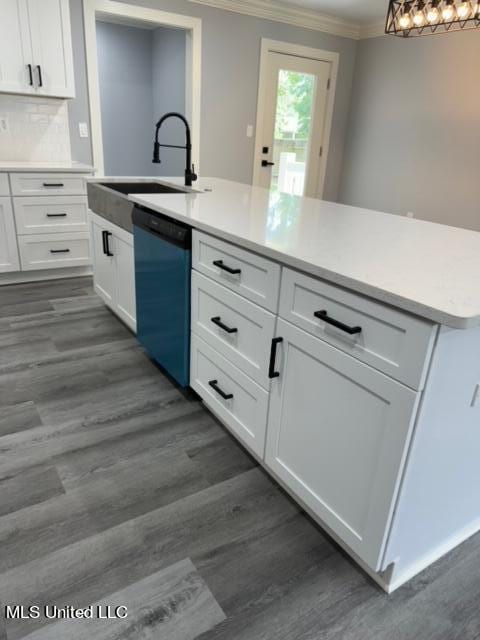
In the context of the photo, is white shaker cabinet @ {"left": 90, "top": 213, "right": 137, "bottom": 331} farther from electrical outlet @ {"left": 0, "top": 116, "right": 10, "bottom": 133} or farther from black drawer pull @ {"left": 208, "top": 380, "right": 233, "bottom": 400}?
electrical outlet @ {"left": 0, "top": 116, "right": 10, "bottom": 133}

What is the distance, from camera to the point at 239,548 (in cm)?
138

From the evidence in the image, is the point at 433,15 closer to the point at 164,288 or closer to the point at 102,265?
the point at 164,288

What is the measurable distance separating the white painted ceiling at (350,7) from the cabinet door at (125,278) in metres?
3.58

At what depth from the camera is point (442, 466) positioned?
3.83 feet

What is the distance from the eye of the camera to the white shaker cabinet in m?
2.47

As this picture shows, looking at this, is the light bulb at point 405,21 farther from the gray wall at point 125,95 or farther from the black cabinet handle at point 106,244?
the gray wall at point 125,95

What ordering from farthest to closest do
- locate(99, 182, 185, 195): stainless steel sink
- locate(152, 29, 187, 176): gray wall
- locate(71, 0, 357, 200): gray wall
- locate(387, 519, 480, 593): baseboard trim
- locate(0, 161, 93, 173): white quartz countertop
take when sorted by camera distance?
1. locate(152, 29, 187, 176): gray wall
2. locate(71, 0, 357, 200): gray wall
3. locate(0, 161, 93, 173): white quartz countertop
4. locate(99, 182, 185, 195): stainless steel sink
5. locate(387, 519, 480, 593): baseboard trim

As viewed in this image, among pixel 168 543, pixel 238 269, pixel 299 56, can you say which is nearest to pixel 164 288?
pixel 238 269

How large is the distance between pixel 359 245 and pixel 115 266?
171cm

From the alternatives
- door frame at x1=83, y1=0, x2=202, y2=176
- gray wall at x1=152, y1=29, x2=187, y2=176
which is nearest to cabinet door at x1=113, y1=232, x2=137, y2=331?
door frame at x1=83, y1=0, x2=202, y2=176

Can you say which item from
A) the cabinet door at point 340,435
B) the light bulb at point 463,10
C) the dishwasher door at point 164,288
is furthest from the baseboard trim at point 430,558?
the light bulb at point 463,10

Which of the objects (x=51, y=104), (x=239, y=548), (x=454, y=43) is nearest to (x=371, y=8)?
(x=454, y=43)

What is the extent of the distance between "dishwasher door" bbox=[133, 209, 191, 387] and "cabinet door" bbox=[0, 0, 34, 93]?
2000mm

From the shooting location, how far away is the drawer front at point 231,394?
1.59 m
